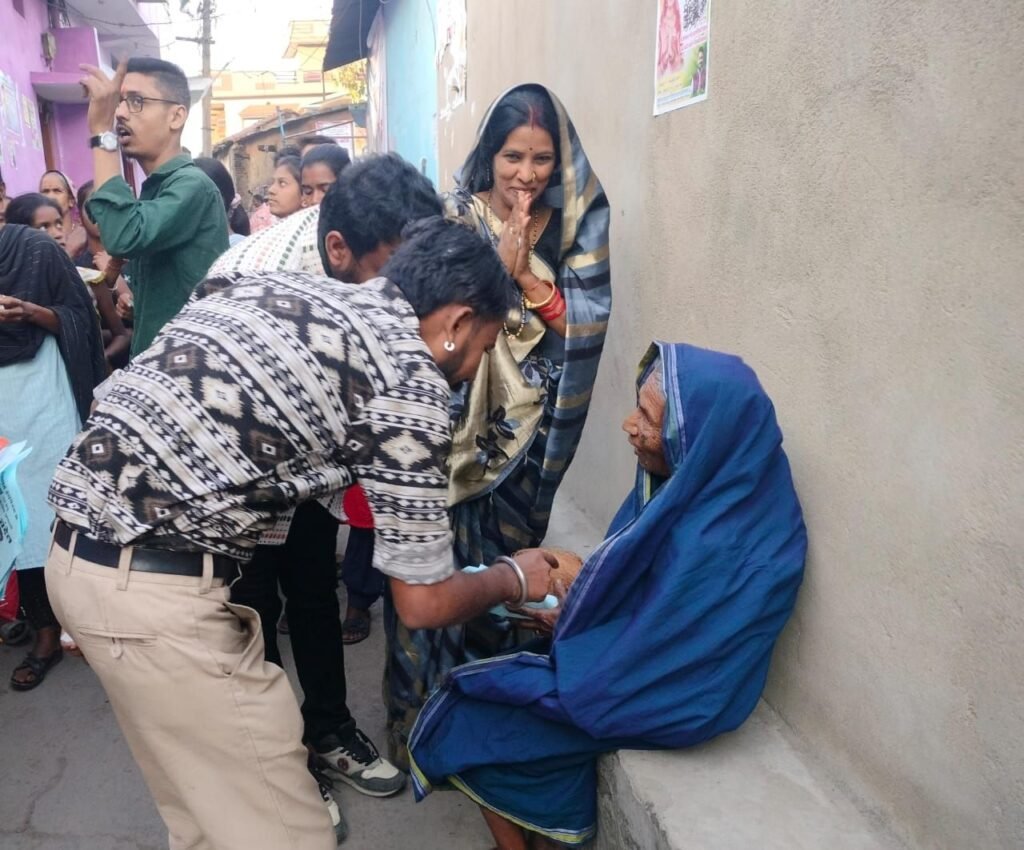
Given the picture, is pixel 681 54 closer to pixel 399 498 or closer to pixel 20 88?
pixel 399 498

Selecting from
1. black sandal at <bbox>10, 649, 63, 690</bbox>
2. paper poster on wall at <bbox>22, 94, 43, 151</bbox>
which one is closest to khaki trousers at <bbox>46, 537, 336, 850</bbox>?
black sandal at <bbox>10, 649, 63, 690</bbox>

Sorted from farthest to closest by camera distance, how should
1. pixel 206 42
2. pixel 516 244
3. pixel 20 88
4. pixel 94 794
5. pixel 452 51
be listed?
pixel 206 42, pixel 20 88, pixel 452 51, pixel 94 794, pixel 516 244

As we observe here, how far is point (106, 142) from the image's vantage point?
2656 millimetres

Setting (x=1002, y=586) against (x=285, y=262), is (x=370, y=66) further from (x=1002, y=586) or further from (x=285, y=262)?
(x=1002, y=586)

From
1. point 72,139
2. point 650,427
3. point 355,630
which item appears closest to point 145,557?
point 650,427

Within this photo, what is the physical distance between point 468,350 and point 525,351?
846 mm

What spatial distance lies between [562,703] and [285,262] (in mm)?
1301

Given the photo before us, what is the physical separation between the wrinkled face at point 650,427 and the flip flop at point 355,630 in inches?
70.6

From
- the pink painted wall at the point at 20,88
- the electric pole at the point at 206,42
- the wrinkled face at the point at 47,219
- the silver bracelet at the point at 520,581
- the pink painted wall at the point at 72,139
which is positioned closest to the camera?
the silver bracelet at the point at 520,581

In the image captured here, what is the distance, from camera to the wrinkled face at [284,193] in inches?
208

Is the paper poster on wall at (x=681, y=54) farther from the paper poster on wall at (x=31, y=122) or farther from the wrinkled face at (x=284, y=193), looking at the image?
the paper poster on wall at (x=31, y=122)

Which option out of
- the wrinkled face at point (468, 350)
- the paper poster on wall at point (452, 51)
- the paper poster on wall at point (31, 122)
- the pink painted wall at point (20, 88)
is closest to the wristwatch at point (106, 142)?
the wrinkled face at point (468, 350)

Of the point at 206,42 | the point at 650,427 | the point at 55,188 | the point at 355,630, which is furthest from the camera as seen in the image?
the point at 206,42

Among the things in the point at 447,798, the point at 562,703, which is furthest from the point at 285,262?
the point at 447,798
